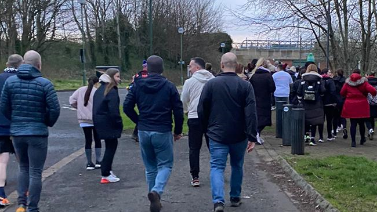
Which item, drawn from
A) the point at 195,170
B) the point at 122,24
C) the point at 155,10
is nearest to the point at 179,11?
the point at 155,10

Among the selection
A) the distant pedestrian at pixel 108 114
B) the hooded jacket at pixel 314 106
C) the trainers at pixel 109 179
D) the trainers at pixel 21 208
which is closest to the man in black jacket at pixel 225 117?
the distant pedestrian at pixel 108 114

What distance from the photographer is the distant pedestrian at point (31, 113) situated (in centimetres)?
636

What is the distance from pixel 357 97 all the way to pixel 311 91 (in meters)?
1.19

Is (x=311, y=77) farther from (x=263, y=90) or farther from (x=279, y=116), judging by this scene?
(x=279, y=116)

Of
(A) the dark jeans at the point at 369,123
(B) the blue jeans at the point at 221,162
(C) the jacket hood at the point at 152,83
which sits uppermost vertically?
(C) the jacket hood at the point at 152,83

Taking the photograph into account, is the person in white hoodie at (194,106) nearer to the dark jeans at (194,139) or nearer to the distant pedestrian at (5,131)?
the dark jeans at (194,139)

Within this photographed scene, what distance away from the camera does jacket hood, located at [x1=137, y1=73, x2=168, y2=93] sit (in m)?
6.81

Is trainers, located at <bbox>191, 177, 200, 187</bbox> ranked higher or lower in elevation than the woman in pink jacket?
lower

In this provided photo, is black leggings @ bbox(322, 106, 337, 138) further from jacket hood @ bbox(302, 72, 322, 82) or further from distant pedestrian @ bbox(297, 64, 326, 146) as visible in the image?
jacket hood @ bbox(302, 72, 322, 82)

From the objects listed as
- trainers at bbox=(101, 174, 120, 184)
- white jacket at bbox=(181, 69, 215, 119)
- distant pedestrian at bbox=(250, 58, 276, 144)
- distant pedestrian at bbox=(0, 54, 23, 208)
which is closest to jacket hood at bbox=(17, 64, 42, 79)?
distant pedestrian at bbox=(0, 54, 23, 208)

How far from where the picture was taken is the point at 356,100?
12664 millimetres

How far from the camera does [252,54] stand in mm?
53219

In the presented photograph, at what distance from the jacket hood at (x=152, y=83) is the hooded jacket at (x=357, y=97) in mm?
6899

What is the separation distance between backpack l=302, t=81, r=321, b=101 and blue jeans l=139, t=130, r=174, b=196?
20.0 feet
